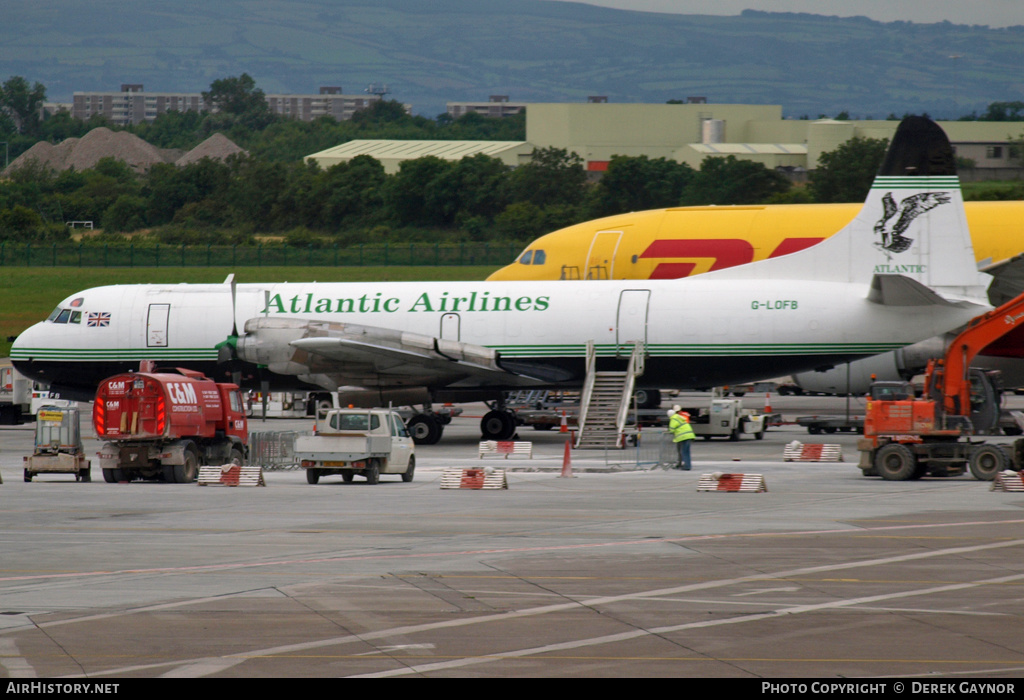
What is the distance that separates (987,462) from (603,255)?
19550 mm

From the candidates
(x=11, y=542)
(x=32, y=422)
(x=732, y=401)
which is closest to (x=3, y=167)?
(x=32, y=422)

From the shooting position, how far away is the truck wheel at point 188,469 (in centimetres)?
2673

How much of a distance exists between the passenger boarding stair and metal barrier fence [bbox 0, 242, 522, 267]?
5602 centimetres

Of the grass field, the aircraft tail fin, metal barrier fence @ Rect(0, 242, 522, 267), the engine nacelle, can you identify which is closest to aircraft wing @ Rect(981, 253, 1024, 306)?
the aircraft tail fin

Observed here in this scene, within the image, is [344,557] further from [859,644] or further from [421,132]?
[421,132]

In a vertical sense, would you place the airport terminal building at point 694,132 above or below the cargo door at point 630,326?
above

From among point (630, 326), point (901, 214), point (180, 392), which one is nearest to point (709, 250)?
point (630, 326)

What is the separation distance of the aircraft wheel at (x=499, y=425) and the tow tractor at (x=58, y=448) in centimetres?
1288

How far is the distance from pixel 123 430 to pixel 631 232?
21.6 metres

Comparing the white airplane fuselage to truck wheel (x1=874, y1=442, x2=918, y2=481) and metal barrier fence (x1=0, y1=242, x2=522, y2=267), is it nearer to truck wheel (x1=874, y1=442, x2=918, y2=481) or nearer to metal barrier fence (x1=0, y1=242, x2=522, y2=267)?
truck wheel (x1=874, y1=442, x2=918, y2=481)

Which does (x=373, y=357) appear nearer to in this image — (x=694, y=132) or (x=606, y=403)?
(x=606, y=403)

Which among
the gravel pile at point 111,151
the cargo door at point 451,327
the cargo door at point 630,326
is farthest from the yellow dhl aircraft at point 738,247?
the gravel pile at point 111,151

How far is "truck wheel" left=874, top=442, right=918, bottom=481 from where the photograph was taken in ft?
85.6

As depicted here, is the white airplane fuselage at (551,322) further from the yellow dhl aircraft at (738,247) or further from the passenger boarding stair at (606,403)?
the yellow dhl aircraft at (738,247)
